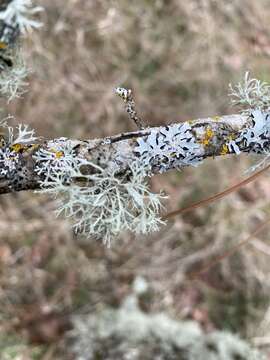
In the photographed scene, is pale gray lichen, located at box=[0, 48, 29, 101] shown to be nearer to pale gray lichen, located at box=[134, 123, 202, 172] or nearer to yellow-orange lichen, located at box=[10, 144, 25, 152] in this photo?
yellow-orange lichen, located at box=[10, 144, 25, 152]

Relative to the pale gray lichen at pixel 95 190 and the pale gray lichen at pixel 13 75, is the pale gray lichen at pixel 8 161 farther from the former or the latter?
the pale gray lichen at pixel 13 75

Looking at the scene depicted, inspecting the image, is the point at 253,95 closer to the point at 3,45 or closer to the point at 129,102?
the point at 129,102

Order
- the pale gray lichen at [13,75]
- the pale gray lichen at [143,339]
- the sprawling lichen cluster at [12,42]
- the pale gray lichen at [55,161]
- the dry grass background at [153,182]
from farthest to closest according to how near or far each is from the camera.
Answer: the dry grass background at [153,182] → the pale gray lichen at [143,339] → the pale gray lichen at [13,75] → the sprawling lichen cluster at [12,42] → the pale gray lichen at [55,161]

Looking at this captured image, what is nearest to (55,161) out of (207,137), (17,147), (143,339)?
(17,147)

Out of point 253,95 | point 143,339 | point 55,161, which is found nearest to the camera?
point 55,161

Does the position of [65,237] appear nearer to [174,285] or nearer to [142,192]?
[174,285]

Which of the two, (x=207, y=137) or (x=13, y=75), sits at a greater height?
(x=13, y=75)

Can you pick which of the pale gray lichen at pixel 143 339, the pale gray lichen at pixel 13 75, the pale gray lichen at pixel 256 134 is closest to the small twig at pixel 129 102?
the pale gray lichen at pixel 256 134
